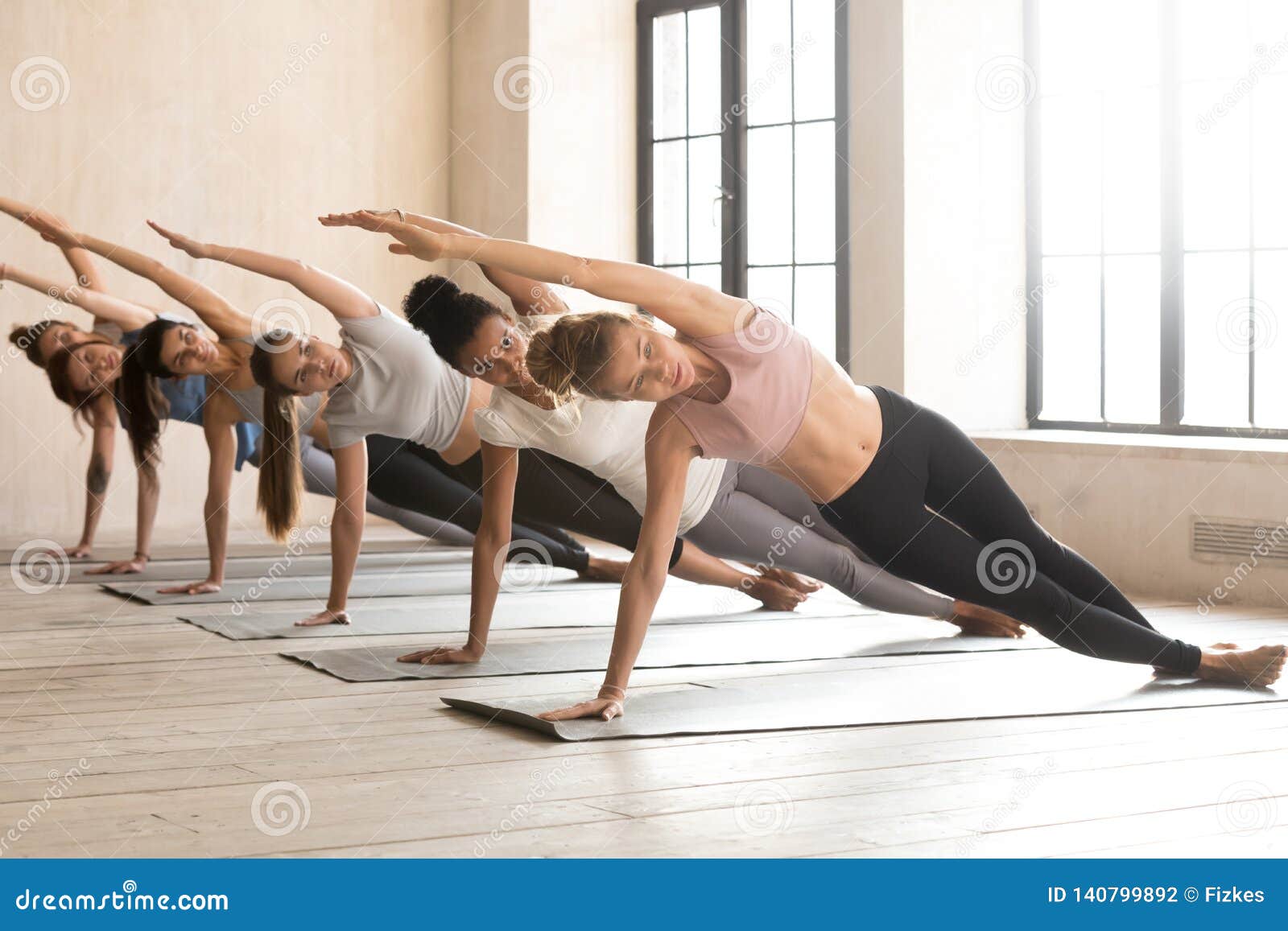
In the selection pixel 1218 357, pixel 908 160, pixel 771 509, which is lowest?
pixel 771 509

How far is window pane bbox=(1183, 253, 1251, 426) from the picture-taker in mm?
4898

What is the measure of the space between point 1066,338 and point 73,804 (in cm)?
420

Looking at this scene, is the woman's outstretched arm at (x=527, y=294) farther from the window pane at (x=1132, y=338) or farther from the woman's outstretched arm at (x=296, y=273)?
the window pane at (x=1132, y=338)

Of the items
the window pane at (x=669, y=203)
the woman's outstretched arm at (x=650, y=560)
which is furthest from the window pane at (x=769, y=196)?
the woman's outstretched arm at (x=650, y=560)

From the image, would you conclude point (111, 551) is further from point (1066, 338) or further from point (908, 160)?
point (1066, 338)

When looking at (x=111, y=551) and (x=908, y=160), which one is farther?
(x=111, y=551)

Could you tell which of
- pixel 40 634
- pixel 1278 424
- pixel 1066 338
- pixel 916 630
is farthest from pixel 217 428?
pixel 1278 424

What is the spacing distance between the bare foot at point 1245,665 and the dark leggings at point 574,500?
57.7 inches

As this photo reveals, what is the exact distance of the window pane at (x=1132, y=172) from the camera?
5.12 m

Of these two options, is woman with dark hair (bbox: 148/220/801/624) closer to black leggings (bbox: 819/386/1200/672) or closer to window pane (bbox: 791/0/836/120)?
black leggings (bbox: 819/386/1200/672)

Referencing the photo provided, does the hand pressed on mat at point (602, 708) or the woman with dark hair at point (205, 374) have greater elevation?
the woman with dark hair at point (205, 374)

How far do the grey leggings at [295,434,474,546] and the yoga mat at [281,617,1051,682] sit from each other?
153cm

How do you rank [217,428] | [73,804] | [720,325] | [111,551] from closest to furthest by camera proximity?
[73,804] → [720,325] → [217,428] → [111,551]

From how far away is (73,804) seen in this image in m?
2.16
